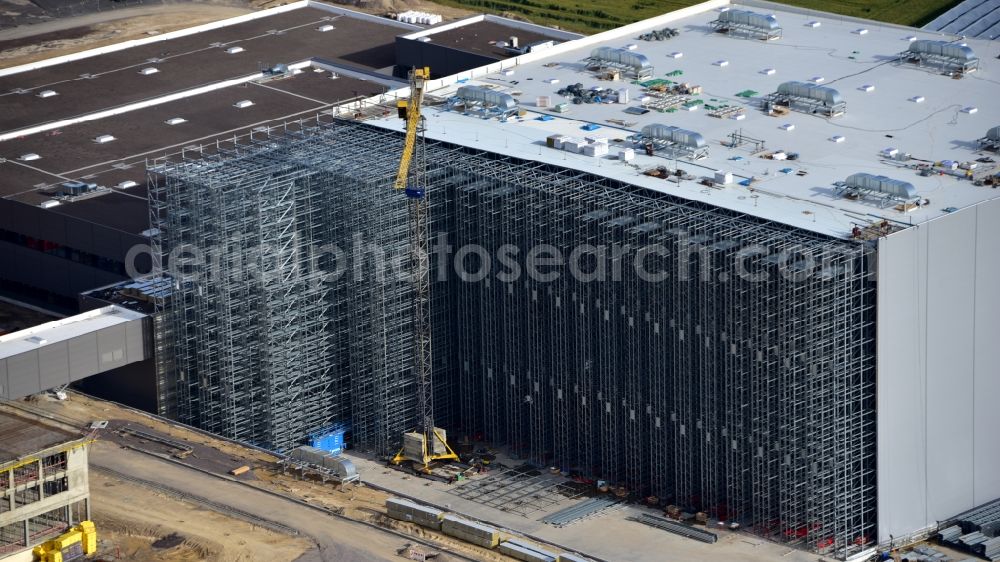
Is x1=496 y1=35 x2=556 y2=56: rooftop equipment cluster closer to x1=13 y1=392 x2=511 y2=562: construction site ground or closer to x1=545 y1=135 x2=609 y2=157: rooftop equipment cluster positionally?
x1=545 y1=135 x2=609 y2=157: rooftop equipment cluster

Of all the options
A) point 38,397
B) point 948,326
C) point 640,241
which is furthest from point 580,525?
point 38,397

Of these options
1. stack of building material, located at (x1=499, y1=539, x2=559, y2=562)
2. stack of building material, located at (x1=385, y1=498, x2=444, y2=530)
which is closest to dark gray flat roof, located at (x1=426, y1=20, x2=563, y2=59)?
stack of building material, located at (x1=385, y1=498, x2=444, y2=530)

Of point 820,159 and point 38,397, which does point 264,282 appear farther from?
point 820,159

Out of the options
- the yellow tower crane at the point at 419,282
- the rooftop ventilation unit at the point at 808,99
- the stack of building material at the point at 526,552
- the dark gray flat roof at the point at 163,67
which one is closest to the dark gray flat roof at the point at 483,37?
the dark gray flat roof at the point at 163,67

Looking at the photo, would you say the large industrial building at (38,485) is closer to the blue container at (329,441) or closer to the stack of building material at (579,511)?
the blue container at (329,441)

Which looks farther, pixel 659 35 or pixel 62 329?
pixel 659 35

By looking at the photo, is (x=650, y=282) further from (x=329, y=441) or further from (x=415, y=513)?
(x=329, y=441)

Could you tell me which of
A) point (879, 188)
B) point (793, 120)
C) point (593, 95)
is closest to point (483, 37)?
point (593, 95)
